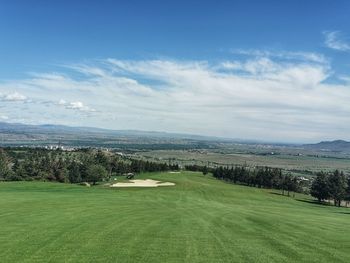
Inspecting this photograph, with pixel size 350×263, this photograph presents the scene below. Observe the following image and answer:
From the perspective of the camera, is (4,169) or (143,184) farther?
(4,169)

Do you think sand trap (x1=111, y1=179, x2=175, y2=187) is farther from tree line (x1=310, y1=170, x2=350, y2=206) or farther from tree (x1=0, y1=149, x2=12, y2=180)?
tree (x1=0, y1=149, x2=12, y2=180)

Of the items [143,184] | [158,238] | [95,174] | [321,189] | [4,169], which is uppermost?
[158,238]

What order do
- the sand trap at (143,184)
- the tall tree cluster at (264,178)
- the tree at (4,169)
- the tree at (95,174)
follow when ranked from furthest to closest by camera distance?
the tree at (4,169), the tall tree cluster at (264,178), the tree at (95,174), the sand trap at (143,184)

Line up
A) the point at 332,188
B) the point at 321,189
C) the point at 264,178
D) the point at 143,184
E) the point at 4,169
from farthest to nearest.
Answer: the point at 264,178 → the point at 4,169 → the point at 143,184 → the point at 321,189 → the point at 332,188

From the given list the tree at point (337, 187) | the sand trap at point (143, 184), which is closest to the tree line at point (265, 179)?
the tree at point (337, 187)

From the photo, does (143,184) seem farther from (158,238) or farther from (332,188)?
(158,238)

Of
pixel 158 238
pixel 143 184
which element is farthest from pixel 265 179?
pixel 158 238

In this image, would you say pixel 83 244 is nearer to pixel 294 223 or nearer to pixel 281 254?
pixel 281 254

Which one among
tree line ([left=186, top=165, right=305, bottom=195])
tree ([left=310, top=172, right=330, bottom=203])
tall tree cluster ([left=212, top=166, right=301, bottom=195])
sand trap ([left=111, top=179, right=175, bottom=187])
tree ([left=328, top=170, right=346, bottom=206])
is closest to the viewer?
tree ([left=328, top=170, right=346, bottom=206])

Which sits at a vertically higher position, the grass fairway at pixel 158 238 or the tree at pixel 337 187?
the grass fairway at pixel 158 238

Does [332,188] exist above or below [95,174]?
above

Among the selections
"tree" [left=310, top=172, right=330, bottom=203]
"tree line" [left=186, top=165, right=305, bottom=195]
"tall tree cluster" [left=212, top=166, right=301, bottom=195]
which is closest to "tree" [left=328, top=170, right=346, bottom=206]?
"tree" [left=310, top=172, right=330, bottom=203]

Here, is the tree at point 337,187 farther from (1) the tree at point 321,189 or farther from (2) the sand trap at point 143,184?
(2) the sand trap at point 143,184

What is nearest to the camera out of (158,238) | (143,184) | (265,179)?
(158,238)
